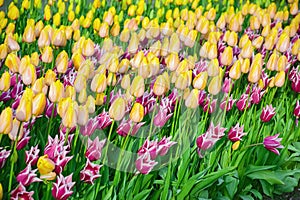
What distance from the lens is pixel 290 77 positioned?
11.2ft

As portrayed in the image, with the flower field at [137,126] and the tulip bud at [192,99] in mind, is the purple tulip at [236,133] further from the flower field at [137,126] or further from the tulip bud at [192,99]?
the tulip bud at [192,99]

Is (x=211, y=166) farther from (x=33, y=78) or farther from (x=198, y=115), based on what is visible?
(x=33, y=78)

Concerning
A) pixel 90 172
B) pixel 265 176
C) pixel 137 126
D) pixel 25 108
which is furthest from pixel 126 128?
pixel 265 176

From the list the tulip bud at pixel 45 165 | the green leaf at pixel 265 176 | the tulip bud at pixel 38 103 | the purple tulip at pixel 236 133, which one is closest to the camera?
the tulip bud at pixel 45 165

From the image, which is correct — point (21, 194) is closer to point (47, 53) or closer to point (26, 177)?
point (26, 177)

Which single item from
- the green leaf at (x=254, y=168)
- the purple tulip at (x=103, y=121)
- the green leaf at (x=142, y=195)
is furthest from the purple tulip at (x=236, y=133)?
the purple tulip at (x=103, y=121)

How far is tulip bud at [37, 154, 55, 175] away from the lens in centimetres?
171

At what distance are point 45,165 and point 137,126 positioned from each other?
0.58m

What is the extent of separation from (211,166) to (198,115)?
13.8 inches

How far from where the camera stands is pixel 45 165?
67.6 inches

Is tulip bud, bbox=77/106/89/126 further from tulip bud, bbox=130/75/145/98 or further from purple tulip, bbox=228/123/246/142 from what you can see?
purple tulip, bbox=228/123/246/142

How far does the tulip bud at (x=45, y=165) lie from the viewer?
1.71 m

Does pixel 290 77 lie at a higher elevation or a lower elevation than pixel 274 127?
higher

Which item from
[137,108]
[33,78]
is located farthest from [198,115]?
[33,78]
